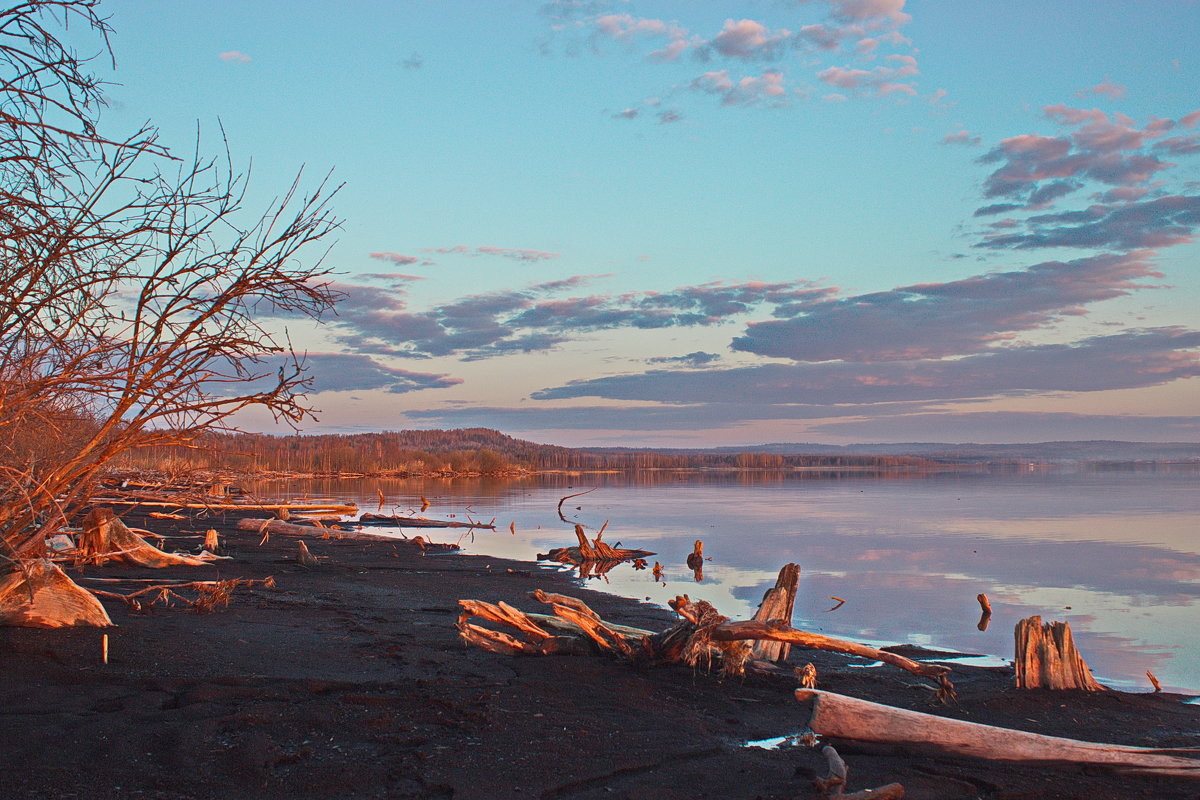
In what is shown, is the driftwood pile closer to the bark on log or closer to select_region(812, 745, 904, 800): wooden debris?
select_region(812, 745, 904, 800): wooden debris

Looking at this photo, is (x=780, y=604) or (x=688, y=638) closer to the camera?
(x=688, y=638)

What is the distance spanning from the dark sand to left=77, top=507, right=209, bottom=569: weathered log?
3.14 metres

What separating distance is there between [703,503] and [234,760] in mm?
40668

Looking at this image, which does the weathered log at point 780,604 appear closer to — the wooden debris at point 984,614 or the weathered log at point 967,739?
the weathered log at point 967,739

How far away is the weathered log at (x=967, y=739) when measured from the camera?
548 cm

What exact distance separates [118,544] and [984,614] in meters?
13.4

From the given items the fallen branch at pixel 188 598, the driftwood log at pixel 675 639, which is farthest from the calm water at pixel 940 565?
the fallen branch at pixel 188 598

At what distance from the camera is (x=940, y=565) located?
20.0 meters

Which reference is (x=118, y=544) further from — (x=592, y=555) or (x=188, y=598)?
(x=592, y=555)

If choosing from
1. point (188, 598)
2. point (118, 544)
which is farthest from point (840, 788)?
point (118, 544)

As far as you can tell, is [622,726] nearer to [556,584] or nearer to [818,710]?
[818,710]

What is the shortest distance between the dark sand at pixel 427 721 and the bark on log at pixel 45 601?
0.20 m

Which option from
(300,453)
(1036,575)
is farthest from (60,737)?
(300,453)

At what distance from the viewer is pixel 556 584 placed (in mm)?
15961
